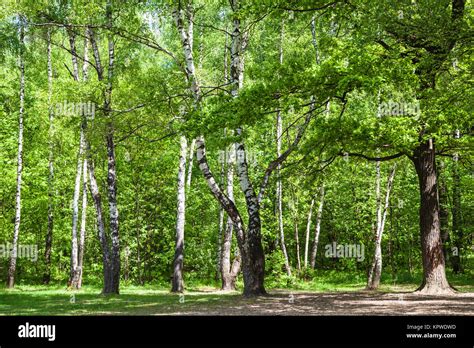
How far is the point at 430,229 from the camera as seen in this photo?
15.7 m

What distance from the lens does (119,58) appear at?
716 inches

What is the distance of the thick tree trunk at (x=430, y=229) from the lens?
1539cm

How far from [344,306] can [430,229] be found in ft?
17.1

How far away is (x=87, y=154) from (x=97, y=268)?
13536 mm

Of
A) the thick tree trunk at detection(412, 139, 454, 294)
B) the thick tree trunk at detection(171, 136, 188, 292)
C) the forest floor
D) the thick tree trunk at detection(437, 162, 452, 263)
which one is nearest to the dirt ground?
the forest floor

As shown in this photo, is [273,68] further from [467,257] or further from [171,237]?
[467,257]

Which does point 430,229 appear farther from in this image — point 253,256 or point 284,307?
point 284,307

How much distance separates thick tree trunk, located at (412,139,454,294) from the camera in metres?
15.4

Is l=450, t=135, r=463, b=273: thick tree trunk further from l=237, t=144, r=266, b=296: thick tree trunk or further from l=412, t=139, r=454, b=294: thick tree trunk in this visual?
l=237, t=144, r=266, b=296: thick tree trunk

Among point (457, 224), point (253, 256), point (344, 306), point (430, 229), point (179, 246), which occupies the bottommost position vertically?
point (344, 306)

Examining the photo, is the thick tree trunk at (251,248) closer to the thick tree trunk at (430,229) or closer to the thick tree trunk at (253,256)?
the thick tree trunk at (253,256)

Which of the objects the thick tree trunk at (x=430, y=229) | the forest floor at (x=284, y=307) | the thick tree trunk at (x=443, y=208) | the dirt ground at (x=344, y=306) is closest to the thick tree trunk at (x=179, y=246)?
the forest floor at (x=284, y=307)

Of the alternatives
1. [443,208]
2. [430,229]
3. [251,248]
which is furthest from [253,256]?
[443,208]

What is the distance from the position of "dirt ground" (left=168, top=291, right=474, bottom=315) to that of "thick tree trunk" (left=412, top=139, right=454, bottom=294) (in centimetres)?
103
